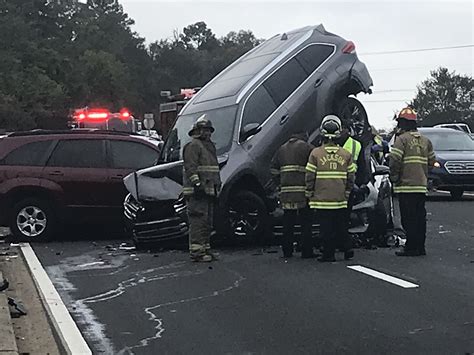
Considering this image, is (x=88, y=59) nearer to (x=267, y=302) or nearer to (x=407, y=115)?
(x=407, y=115)

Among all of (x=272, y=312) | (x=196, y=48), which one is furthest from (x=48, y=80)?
(x=272, y=312)

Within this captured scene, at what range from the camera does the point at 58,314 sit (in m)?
8.71

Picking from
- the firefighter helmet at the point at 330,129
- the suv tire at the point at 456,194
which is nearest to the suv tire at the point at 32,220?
the firefighter helmet at the point at 330,129

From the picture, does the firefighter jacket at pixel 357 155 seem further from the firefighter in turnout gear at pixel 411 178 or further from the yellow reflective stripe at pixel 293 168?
the yellow reflective stripe at pixel 293 168

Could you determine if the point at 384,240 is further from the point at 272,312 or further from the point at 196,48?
the point at 196,48

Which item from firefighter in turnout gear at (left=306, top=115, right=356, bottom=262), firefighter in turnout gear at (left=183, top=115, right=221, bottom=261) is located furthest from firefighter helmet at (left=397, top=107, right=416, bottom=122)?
firefighter in turnout gear at (left=183, top=115, right=221, bottom=261)

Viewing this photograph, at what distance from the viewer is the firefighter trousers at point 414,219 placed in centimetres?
1192

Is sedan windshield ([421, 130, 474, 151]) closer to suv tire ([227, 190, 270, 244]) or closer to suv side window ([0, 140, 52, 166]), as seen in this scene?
suv tire ([227, 190, 270, 244])

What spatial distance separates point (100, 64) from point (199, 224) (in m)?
73.7

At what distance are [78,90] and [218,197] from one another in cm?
6328

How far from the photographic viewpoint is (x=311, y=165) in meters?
11.5

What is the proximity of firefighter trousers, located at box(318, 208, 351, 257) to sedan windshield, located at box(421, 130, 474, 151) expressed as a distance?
11.1 m

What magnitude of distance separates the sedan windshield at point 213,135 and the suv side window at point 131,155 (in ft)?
3.00

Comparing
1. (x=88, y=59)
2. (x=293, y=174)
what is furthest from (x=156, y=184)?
(x=88, y=59)
